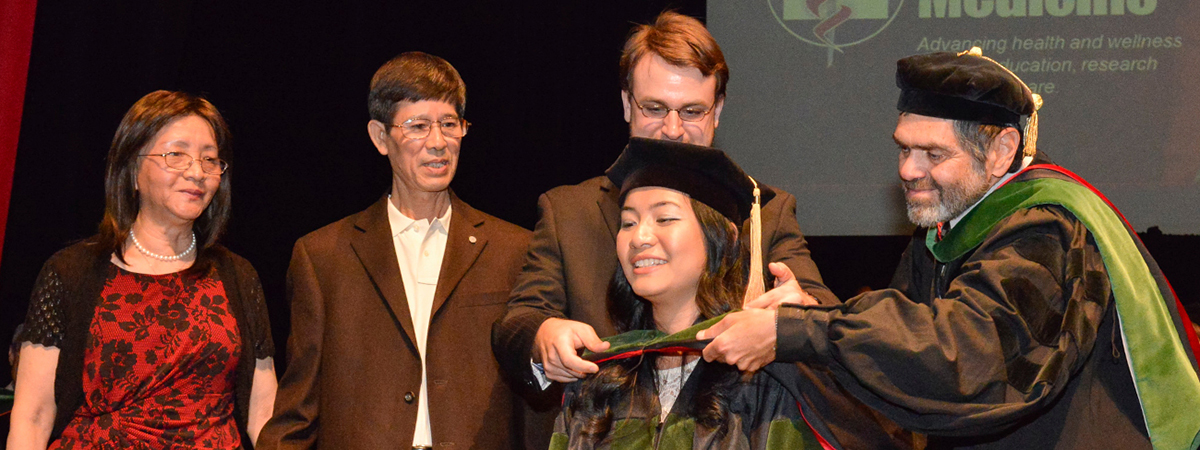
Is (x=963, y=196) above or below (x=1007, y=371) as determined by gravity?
above

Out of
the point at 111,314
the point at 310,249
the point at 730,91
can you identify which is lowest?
the point at 111,314

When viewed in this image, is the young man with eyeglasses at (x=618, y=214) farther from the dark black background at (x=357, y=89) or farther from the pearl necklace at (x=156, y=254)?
the dark black background at (x=357, y=89)

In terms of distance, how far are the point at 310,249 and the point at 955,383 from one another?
2.05 meters

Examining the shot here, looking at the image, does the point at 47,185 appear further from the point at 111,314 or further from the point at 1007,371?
the point at 1007,371

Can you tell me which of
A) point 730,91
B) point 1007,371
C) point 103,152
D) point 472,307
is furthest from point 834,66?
point 103,152

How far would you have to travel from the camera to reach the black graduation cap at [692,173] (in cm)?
248

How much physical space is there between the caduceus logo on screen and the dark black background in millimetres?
431

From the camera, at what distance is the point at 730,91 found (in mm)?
5008

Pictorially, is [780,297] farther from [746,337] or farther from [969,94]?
[969,94]

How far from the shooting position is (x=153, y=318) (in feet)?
10.5

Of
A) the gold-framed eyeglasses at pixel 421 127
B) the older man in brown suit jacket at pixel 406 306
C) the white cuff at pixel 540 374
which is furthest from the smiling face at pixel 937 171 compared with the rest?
the gold-framed eyeglasses at pixel 421 127

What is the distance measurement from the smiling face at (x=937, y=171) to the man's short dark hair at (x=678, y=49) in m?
0.56

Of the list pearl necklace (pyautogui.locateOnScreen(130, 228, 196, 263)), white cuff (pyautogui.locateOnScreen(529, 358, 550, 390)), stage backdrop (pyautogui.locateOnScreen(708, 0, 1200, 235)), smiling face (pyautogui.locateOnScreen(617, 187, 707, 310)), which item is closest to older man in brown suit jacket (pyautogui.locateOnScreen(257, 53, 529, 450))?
pearl necklace (pyautogui.locateOnScreen(130, 228, 196, 263))

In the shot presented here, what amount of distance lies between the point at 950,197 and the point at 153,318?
2268mm
